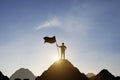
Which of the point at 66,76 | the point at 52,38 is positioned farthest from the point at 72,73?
the point at 52,38

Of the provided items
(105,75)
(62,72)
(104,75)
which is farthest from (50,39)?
(105,75)

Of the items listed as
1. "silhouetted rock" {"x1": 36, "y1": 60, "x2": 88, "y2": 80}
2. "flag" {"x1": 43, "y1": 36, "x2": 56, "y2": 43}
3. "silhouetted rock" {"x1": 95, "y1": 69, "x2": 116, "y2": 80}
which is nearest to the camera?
"silhouetted rock" {"x1": 36, "y1": 60, "x2": 88, "y2": 80}

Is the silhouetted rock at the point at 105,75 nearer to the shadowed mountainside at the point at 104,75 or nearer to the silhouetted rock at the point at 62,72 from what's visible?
the shadowed mountainside at the point at 104,75

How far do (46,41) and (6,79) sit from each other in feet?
37.6

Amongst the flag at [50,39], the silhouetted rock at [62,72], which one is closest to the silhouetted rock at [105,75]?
the silhouetted rock at [62,72]

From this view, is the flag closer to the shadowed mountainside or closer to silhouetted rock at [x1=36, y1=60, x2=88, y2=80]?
silhouetted rock at [x1=36, y1=60, x2=88, y2=80]

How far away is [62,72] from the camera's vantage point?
3023cm

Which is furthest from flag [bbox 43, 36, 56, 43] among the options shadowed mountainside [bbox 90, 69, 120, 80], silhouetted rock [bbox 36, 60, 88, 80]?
shadowed mountainside [bbox 90, 69, 120, 80]

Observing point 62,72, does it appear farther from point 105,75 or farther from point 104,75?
point 105,75

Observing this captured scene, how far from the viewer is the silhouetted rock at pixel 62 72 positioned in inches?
1180

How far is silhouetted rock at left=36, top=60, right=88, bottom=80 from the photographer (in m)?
30.0

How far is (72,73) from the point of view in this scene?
100 ft

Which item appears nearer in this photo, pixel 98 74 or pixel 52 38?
pixel 52 38

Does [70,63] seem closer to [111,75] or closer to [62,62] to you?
[62,62]
